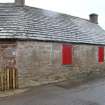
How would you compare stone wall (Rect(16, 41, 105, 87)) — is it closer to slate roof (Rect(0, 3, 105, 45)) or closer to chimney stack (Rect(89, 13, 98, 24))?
slate roof (Rect(0, 3, 105, 45))

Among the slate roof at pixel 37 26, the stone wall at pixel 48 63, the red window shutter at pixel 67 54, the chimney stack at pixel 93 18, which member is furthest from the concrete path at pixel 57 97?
the chimney stack at pixel 93 18

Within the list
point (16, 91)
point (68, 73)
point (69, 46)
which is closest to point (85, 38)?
point (69, 46)

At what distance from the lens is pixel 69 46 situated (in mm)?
13867

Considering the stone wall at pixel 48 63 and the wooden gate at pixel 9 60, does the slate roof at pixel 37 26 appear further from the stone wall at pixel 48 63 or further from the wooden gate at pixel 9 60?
the wooden gate at pixel 9 60

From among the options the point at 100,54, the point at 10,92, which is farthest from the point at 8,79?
the point at 100,54

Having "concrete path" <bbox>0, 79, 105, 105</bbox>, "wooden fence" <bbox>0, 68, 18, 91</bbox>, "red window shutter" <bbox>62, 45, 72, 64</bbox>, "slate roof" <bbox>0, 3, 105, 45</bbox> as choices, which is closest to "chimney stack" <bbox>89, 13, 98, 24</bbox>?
"slate roof" <bbox>0, 3, 105, 45</bbox>

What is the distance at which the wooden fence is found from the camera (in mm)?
10434

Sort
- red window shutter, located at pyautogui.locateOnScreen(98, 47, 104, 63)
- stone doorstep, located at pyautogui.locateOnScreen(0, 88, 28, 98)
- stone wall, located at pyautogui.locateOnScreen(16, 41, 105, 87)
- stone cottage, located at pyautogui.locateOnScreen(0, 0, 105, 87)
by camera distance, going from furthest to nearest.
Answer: red window shutter, located at pyautogui.locateOnScreen(98, 47, 104, 63) < stone wall, located at pyautogui.locateOnScreen(16, 41, 105, 87) < stone cottage, located at pyautogui.locateOnScreen(0, 0, 105, 87) < stone doorstep, located at pyautogui.locateOnScreen(0, 88, 28, 98)

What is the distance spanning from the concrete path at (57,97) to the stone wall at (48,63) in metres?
1.28

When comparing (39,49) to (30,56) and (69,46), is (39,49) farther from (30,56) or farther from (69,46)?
(69,46)

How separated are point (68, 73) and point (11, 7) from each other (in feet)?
21.6

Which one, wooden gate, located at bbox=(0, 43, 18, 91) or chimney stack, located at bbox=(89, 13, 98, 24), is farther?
chimney stack, located at bbox=(89, 13, 98, 24)

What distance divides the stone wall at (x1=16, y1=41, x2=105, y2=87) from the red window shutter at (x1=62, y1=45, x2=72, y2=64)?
1.02 feet

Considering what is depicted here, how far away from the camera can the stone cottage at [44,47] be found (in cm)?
1108
